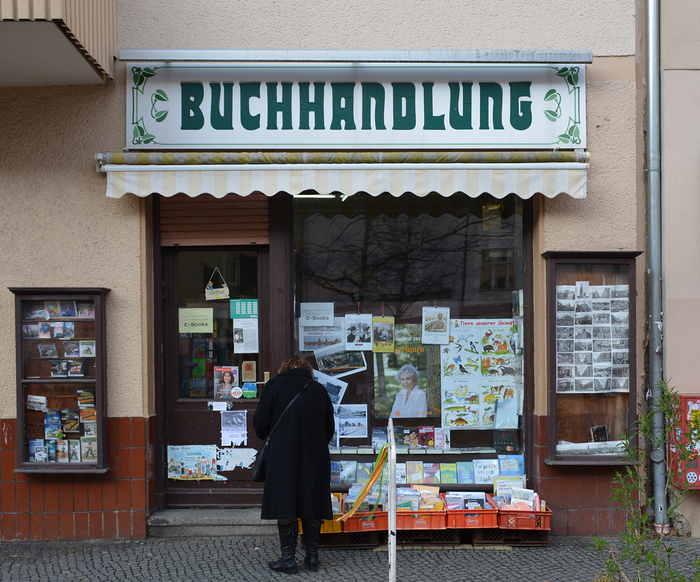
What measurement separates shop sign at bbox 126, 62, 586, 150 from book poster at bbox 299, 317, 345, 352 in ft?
5.57

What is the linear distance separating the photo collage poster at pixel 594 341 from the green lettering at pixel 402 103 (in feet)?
6.59

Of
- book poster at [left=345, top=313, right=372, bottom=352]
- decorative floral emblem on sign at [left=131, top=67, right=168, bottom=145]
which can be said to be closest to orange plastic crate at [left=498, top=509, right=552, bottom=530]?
book poster at [left=345, top=313, right=372, bottom=352]

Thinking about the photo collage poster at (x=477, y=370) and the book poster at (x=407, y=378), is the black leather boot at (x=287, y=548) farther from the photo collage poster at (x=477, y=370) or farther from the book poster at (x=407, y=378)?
the photo collage poster at (x=477, y=370)

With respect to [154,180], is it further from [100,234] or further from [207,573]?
[207,573]

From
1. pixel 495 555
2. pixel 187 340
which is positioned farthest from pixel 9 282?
pixel 495 555

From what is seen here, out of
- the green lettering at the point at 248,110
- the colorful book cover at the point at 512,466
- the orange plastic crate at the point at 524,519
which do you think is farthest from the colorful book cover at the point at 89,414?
the colorful book cover at the point at 512,466

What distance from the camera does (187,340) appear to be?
19.7 ft

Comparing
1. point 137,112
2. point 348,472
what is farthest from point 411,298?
point 137,112

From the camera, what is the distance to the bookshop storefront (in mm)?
5586

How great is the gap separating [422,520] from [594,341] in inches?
→ 86.1

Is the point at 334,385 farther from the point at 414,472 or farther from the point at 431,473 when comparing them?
the point at 431,473

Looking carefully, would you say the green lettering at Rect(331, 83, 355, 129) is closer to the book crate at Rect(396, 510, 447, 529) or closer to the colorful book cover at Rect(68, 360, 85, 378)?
the colorful book cover at Rect(68, 360, 85, 378)

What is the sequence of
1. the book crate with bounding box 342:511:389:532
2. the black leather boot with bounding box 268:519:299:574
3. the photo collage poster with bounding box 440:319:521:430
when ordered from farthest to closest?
the photo collage poster with bounding box 440:319:521:430
the book crate with bounding box 342:511:389:532
the black leather boot with bounding box 268:519:299:574

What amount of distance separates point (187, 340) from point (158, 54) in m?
2.63
